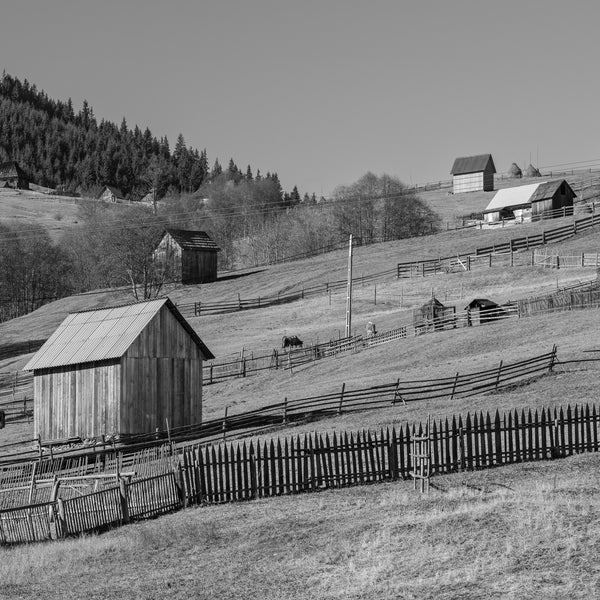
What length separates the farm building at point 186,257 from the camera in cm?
11150

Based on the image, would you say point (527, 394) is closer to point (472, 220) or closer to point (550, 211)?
point (550, 211)

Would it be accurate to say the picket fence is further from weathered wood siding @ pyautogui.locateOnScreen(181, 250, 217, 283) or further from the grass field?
weathered wood siding @ pyautogui.locateOnScreen(181, 250, 217, 283)

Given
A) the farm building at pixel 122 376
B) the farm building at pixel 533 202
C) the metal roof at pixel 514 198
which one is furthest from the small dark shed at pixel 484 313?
the metal roof at pixel 514 198

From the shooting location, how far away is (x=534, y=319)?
6331 cm

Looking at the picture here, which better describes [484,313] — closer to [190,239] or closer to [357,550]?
[357,550]

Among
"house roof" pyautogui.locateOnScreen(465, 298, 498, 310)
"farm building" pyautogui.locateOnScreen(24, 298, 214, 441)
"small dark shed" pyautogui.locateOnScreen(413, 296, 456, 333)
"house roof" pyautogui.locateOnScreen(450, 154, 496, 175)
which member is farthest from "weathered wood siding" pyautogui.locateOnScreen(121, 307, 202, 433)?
"house roof" pyautogui.locateOnScreen(450, 154, 496, 175)

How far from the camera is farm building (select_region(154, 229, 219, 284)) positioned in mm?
111500

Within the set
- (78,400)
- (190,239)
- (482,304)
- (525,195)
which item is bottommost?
(78,400)

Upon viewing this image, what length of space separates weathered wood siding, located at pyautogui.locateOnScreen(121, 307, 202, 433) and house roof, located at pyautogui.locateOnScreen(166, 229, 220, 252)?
214ft

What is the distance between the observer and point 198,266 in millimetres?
114375

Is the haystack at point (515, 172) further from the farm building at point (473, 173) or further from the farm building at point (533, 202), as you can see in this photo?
the farm building at point (533, 202)

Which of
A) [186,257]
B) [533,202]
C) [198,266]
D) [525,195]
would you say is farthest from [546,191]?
[186,257]

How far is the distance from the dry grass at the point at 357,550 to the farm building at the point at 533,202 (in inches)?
3789

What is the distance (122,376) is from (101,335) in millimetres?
3147
